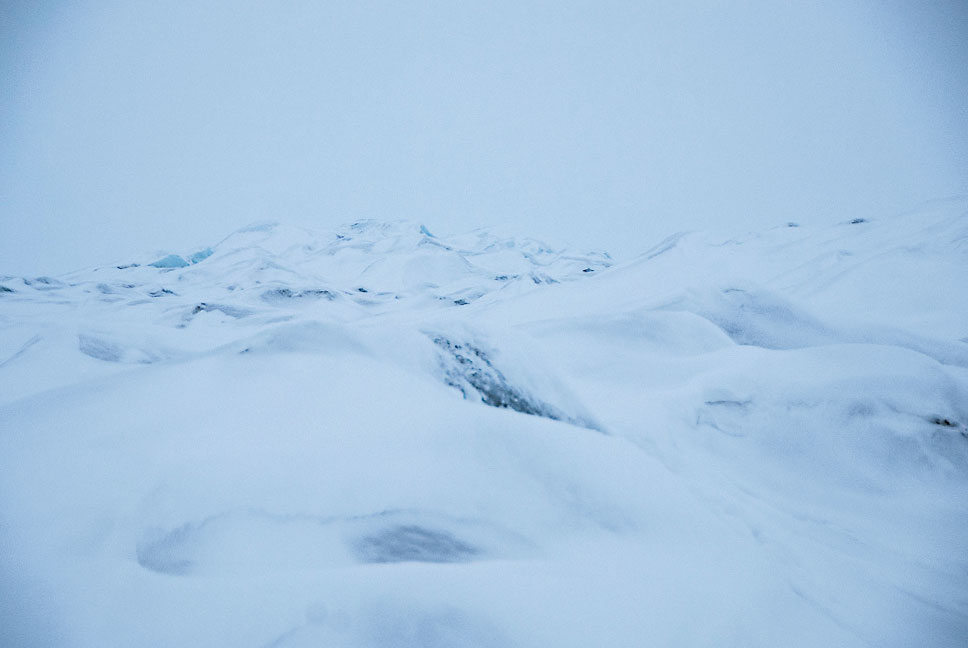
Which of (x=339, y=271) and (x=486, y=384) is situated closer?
(x=486, y=384)

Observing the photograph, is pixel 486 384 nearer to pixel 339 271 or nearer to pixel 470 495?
pixel 470 495

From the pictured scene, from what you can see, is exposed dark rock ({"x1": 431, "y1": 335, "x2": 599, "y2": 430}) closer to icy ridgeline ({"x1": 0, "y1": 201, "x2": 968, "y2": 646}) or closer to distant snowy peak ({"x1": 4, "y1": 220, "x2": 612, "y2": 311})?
icy ridgeline ({"x1": 0, "y1": 201, "x2": 968, "y2": 646})

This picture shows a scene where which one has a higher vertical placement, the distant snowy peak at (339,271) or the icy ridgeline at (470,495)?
the icy ridgeline at (470,495)

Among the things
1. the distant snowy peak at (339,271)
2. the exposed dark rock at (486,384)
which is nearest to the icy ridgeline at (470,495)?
the exposed dark rock at (486,384)

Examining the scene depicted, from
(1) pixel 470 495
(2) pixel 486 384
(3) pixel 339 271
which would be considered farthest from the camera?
(3) pixel 339 271

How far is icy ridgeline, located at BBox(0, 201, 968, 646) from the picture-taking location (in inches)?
39.6

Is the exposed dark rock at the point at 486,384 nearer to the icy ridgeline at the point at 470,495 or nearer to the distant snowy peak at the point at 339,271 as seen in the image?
the icy ridgeline at the point at 470,495

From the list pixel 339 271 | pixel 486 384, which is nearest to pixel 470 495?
pixel 486 384

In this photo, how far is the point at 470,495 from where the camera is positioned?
1.39 metres

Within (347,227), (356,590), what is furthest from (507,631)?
(347,227)

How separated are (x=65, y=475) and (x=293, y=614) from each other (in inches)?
43.4

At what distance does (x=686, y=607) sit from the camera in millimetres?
1157

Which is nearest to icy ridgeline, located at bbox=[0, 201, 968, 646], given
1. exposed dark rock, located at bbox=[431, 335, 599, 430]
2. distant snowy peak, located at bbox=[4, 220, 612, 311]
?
exposed dark rock, located at bbox=[431, 335, 599, 430]

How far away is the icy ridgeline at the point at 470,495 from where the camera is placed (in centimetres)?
101
